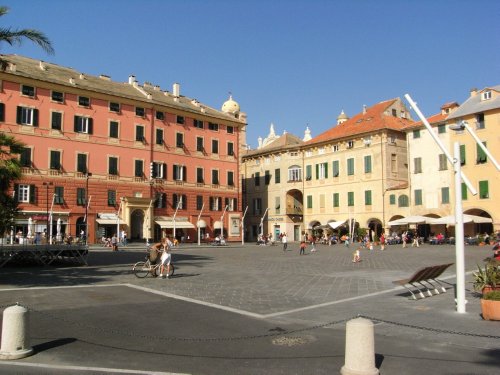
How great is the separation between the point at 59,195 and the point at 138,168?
8848mm

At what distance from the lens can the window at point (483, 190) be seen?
44.2 m

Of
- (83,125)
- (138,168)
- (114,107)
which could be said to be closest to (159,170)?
(138,168)

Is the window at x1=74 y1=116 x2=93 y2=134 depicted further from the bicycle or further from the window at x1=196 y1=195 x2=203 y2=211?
the bicycle

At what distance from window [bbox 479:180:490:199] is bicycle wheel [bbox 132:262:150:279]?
36009mm

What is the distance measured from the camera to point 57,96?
1738 inches

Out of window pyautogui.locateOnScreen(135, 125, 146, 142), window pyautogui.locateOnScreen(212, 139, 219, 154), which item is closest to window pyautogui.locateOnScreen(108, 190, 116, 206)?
window pyautogui.locateOnScreen(135, 125, 146, 142)

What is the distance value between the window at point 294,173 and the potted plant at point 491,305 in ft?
175

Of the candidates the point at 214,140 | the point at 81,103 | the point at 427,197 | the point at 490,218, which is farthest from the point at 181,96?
the point at 490,218

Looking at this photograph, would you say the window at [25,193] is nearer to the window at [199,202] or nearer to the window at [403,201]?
the window at [199,202]

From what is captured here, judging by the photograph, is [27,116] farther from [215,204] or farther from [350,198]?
[350,198]

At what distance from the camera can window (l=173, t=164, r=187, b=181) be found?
52719mm

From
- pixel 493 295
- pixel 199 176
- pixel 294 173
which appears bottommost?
pixel 493 295

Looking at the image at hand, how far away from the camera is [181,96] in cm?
6069

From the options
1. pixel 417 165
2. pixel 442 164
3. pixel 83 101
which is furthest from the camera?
pixel 417 165
